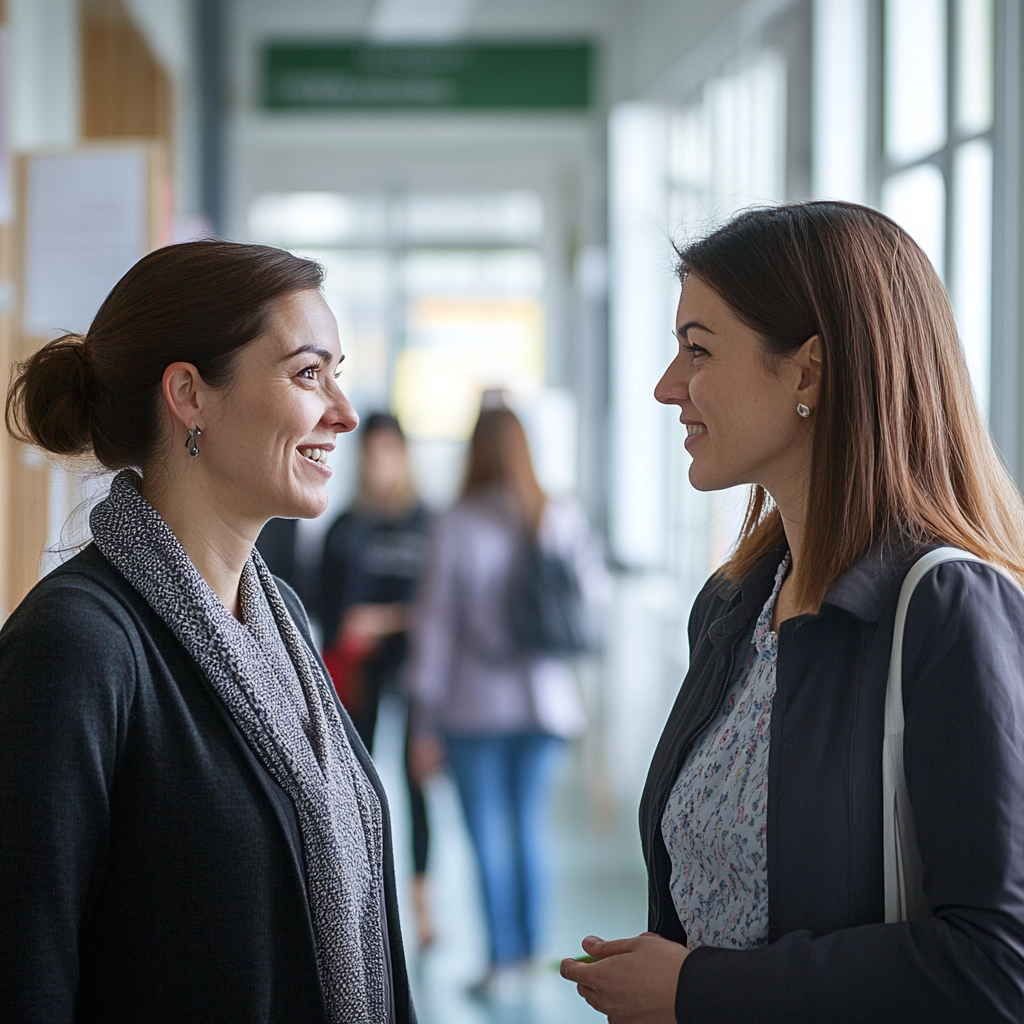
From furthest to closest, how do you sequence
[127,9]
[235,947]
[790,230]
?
[127,9], [790,230], [235,947]

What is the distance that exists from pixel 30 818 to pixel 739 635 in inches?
34.1

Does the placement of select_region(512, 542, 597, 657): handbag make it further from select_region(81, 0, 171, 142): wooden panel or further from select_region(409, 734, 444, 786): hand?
select_region(81, 0, 171, 142): wooden panel

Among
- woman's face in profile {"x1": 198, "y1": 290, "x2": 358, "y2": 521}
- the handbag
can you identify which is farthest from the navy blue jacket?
the handbag

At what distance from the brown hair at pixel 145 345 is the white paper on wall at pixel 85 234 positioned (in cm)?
171

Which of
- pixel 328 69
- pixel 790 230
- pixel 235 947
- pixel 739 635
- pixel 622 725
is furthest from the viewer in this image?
pixel 328 69

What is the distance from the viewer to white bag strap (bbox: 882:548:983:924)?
1204mm

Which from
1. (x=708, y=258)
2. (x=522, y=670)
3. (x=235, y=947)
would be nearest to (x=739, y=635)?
(x=708, y=258)

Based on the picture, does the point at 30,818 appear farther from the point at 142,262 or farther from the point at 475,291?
the point at 475,291

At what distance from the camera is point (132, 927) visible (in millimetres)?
1231

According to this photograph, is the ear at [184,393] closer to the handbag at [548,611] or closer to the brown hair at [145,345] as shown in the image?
the brown hair at [145,345]

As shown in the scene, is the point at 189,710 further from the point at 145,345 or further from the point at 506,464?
the point at 506,464

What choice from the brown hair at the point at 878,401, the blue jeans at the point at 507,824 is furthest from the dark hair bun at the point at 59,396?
the blue jeans at the point at 507,824

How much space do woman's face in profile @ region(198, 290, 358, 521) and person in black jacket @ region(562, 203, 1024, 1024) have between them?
45cm

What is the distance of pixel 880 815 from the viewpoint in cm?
122
